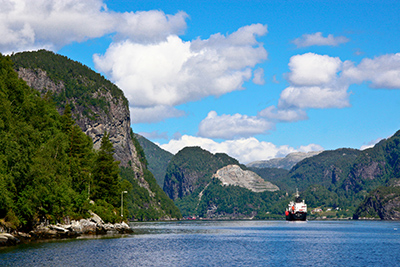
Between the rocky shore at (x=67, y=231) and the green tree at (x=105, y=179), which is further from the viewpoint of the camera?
the green tree at (x=105, y=179)

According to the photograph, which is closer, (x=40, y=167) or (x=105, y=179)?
(x=40, y=167)

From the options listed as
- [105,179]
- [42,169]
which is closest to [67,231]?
[42,169]

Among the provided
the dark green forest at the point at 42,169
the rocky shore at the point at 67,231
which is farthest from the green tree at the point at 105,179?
the rocky shore at the point at 67,231

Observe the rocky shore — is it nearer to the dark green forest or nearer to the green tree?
the dark green forest

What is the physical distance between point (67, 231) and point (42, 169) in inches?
674

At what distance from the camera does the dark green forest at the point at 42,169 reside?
77.4 meters

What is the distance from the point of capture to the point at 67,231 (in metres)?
95.2

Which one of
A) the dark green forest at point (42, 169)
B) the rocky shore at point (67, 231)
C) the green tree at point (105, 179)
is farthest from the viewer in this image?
the green tree at point (105, 179)

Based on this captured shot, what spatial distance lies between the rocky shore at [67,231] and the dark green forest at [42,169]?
134cm

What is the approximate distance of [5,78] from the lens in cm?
9500

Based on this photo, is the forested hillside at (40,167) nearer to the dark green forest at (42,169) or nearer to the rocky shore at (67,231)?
the dark green forest at (42,169)

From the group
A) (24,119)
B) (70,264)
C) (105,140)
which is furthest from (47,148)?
(105,140)

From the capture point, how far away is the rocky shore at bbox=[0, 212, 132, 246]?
74125 millimetres

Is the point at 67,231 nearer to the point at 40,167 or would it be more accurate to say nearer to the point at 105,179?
the point at 40,167
